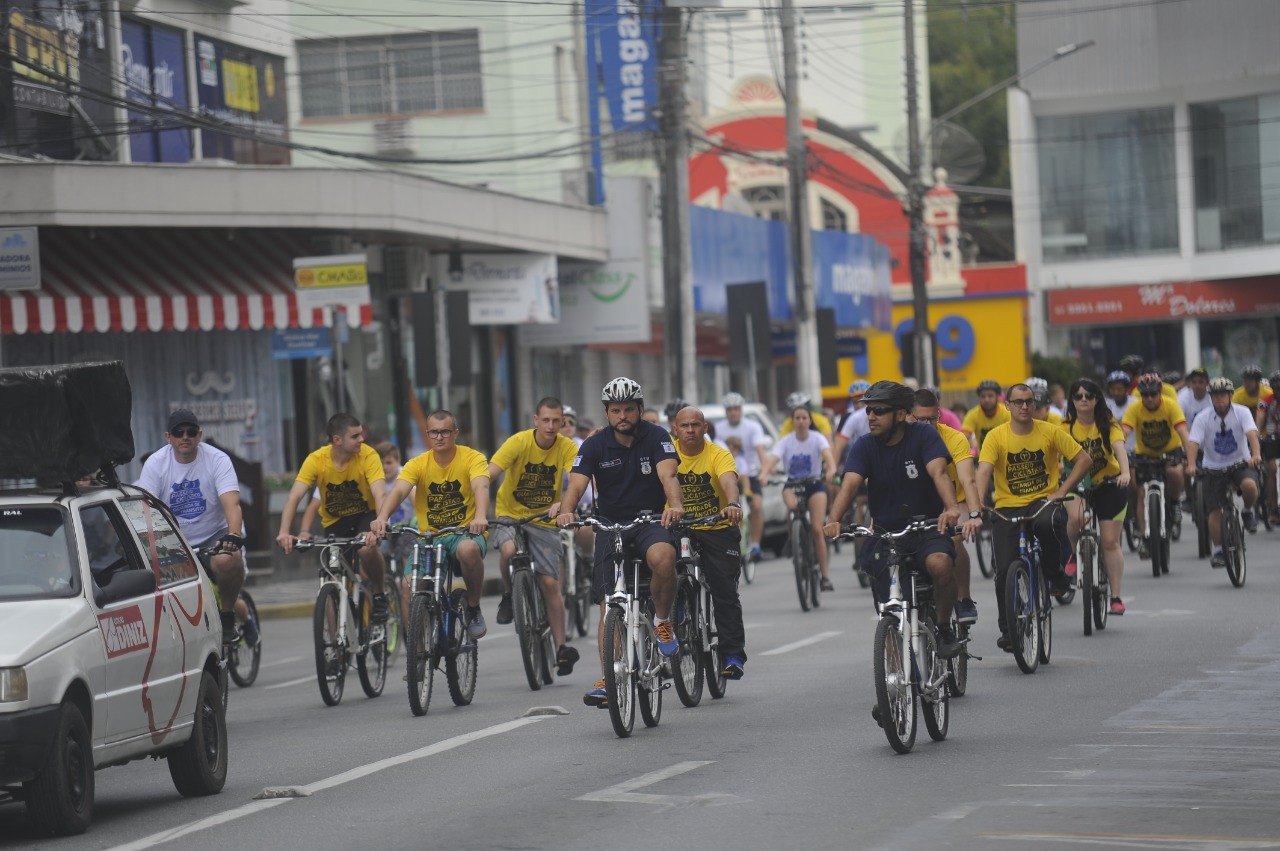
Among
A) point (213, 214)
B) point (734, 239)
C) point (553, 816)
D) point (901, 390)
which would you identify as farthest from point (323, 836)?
point (734, 239)

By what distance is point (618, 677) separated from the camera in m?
11.3

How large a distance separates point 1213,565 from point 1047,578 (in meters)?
6.08

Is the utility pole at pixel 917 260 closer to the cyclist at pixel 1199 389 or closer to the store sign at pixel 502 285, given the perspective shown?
the store sign at pixel 502 285

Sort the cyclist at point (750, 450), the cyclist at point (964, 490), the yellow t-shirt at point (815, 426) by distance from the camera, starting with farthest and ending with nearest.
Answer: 1. the cyclist at point (750, 450)
2. the yellow t-shirt at point (815, 426)
3. the cyclist at point (964, 490)

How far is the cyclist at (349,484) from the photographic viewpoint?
1489cm

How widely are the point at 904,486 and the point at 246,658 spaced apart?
6.70 metres

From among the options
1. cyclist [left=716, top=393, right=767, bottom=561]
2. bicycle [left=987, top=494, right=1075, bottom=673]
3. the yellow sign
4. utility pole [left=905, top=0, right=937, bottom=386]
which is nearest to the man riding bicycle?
bicycle [left=987, top=494, right=1075, bottom=673]

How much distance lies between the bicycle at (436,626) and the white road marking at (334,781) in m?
0.90

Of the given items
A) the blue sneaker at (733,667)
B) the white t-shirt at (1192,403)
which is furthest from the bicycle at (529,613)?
the white t-shirt at (1192,403)

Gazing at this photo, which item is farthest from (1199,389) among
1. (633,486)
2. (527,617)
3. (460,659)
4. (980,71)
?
(980,71)

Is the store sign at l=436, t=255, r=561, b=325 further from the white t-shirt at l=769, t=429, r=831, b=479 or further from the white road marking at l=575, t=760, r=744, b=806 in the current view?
the white road marking at l=575, t=760, r=744, b=806

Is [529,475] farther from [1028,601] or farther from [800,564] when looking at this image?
[800,564]

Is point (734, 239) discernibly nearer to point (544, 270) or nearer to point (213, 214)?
point (544, 270)

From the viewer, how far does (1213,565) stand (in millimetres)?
19812
